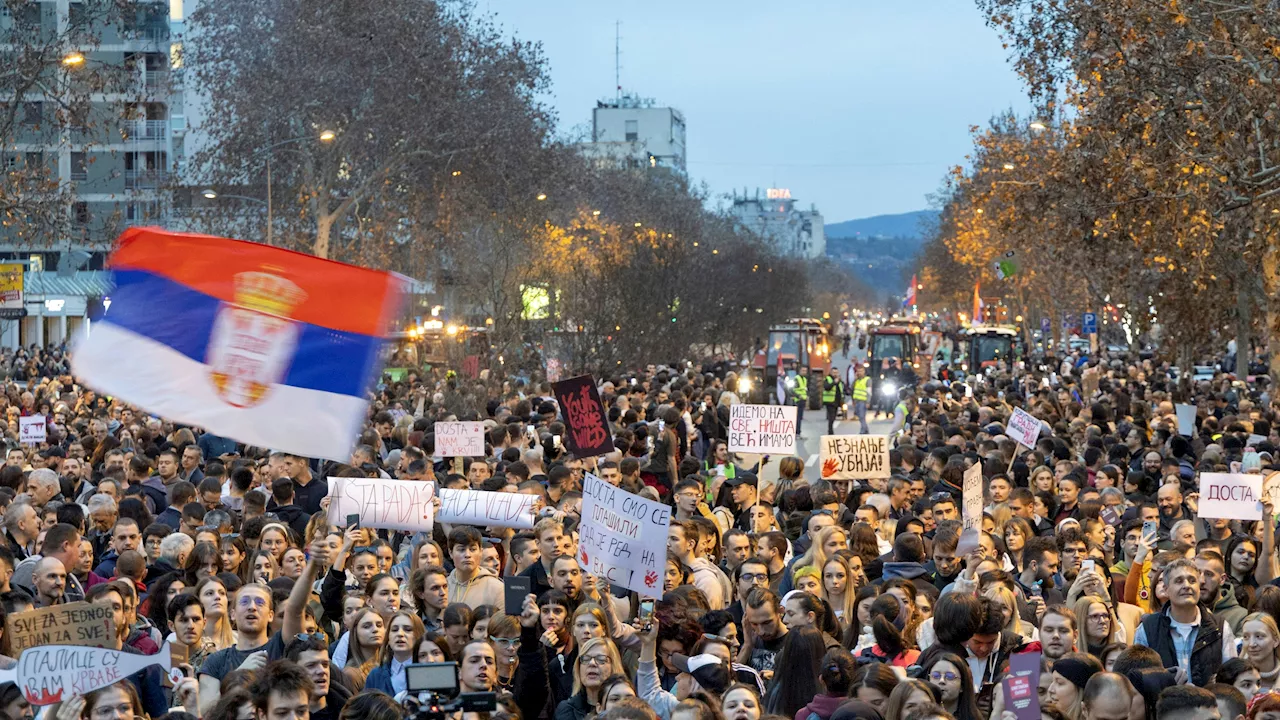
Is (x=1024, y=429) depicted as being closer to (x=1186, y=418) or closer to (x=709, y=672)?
(x=1186, y=418)

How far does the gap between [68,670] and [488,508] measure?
4874mm

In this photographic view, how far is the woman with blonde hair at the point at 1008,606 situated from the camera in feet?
28.8

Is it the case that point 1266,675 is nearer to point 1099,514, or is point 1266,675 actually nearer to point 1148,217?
point 1099,514

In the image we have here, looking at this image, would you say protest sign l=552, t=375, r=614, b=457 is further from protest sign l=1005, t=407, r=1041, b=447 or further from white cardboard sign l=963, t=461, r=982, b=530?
white cardboard sign l=963, t=461, r=982, b=530

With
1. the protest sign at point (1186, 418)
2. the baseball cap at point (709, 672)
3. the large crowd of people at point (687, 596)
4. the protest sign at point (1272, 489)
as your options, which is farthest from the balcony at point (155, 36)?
the baseball cap at point (709, 672)

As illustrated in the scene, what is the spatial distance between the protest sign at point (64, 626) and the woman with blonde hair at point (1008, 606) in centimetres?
394

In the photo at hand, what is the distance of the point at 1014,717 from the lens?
22.3 ft

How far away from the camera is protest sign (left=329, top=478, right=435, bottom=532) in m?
10.9

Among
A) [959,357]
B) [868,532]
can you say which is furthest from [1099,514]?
[959,357]

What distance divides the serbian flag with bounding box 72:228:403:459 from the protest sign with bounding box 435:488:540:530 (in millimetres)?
4069

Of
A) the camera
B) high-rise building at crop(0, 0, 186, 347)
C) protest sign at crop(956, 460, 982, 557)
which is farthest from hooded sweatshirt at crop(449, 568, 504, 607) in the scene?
high-rise building at crop(0, 0, 186, 347)

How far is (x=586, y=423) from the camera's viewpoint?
16.3 m

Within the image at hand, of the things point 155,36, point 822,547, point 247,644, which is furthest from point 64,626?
point 155,36

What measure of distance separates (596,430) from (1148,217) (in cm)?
1030
